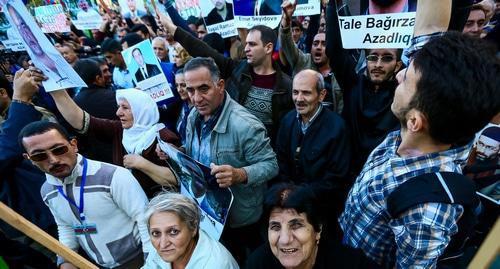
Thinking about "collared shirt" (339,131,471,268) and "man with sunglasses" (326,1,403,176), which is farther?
"man with sunglasses" (326,1,403,176)

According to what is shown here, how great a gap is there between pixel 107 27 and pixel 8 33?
5.03 m

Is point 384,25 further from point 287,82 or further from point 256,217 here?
point 256,217

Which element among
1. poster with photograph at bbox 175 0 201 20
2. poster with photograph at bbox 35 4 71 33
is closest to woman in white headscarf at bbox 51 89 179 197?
poster with photograph at bbox 35 4 71 33

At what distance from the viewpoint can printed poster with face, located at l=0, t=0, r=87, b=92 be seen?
6.01 ft

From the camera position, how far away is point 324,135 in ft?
7.68

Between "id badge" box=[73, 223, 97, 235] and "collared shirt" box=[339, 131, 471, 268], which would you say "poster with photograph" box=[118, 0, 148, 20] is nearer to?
"id badge" box=[73, 223, 97, 235]

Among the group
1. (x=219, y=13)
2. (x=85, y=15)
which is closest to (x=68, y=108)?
(x=219, y=13)

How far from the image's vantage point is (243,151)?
2.22 m

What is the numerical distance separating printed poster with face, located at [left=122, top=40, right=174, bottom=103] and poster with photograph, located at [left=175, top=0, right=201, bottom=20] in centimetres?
315

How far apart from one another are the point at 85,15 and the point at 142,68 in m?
3.74

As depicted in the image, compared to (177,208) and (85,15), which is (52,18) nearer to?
(85,15)

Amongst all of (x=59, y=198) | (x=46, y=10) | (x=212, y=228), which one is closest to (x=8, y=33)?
(x=46, y=10)

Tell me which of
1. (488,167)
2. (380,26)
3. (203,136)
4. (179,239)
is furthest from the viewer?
(203,136)

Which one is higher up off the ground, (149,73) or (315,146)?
(149,73)
